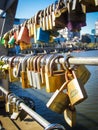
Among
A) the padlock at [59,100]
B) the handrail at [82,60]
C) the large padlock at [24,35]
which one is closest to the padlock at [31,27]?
the large padlock at [24,35]

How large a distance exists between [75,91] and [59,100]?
0.59 feet

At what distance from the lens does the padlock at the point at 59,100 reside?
166 centimetres

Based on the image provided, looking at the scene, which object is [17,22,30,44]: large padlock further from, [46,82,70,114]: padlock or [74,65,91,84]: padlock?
[46,82,70,114]: padlock

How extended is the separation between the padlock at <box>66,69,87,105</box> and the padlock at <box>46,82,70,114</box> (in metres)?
0.06

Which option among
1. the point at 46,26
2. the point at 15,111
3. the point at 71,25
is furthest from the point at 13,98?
the point at 71,25

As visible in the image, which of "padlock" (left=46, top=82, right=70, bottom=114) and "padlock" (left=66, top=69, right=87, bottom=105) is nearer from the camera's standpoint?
"padlock" (left=66, top=69, right=87, bottom=105)

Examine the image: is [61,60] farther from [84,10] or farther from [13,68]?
[13,68]

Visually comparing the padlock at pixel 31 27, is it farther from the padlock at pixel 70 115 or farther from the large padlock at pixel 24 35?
the padlock at pixel 70 115

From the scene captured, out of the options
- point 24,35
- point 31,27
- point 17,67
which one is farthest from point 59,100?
point 24,35

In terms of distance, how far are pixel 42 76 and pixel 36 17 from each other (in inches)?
39.2

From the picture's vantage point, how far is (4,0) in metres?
5.68

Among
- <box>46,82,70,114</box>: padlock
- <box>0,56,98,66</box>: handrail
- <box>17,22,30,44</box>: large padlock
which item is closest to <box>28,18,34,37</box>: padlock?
<box>17,22,30,44</box>: large padlock

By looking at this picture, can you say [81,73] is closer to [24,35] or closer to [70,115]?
[70,115]

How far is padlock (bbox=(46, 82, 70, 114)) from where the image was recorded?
1.66 m
